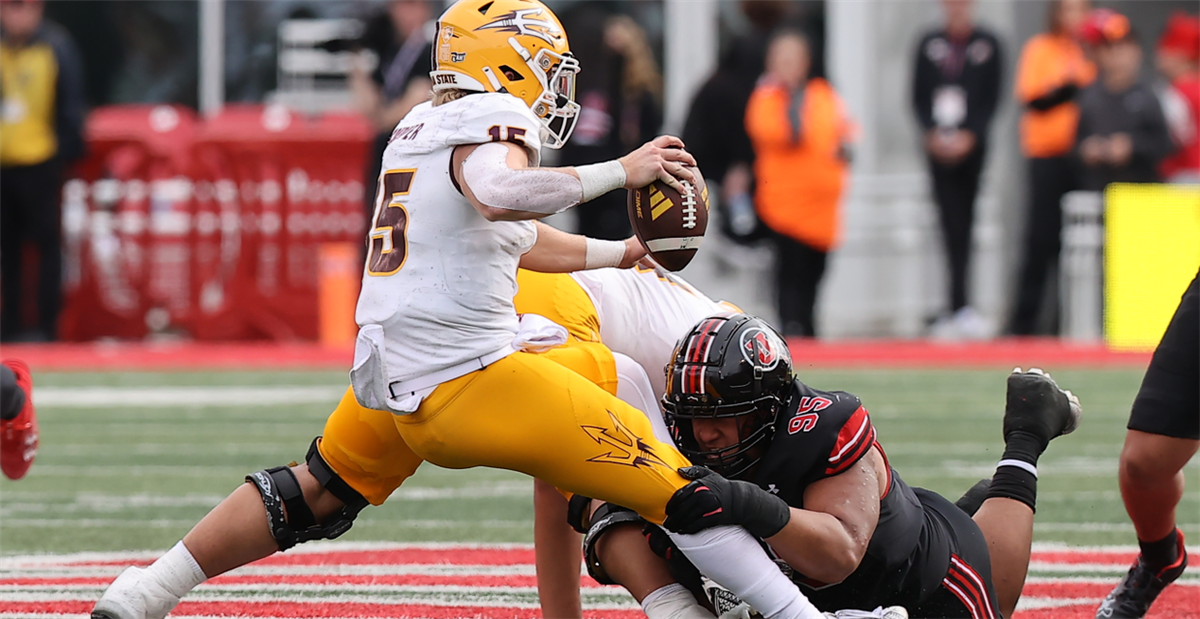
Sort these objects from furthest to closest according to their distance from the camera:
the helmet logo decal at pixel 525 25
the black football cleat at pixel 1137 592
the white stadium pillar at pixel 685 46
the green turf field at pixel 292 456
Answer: the white stadium pillar at pixel 685 46
the green turf field at pixel 292 456
the black football cleat at pixel 1137 592
the helmet logo decal at pixel 525 25

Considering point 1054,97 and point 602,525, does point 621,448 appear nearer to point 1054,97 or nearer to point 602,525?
point 602,525

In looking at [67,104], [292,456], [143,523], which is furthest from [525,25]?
[67,104]

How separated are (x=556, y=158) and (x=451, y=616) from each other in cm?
979

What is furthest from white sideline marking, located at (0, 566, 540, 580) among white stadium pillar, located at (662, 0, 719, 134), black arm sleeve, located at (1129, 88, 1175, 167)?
white stadium pillar, located at (662, 0, 719, 134)

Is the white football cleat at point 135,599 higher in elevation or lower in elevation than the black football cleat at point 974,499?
lower

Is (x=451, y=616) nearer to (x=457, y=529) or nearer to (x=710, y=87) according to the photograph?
(x=457, y=529)

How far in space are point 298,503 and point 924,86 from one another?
9503mm

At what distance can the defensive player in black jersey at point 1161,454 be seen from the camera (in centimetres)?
421

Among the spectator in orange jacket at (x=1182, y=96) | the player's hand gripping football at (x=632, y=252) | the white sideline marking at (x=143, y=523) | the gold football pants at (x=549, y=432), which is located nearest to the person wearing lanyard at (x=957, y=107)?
the spectator in orange jacket at (x=1182, y=96)

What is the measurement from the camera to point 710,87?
12.6 metres

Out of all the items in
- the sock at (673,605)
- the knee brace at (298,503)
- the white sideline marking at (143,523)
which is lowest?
the white sideline marking at (143,523)

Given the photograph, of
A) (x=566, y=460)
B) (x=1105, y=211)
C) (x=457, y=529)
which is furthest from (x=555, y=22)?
(x=1105, y=211)

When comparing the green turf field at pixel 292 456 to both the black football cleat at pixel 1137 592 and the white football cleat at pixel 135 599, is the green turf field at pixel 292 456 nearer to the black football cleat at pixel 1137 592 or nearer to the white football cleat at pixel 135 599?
the white football cleat at pixel 135 599

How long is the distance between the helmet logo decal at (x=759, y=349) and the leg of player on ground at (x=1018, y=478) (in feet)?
2.76
